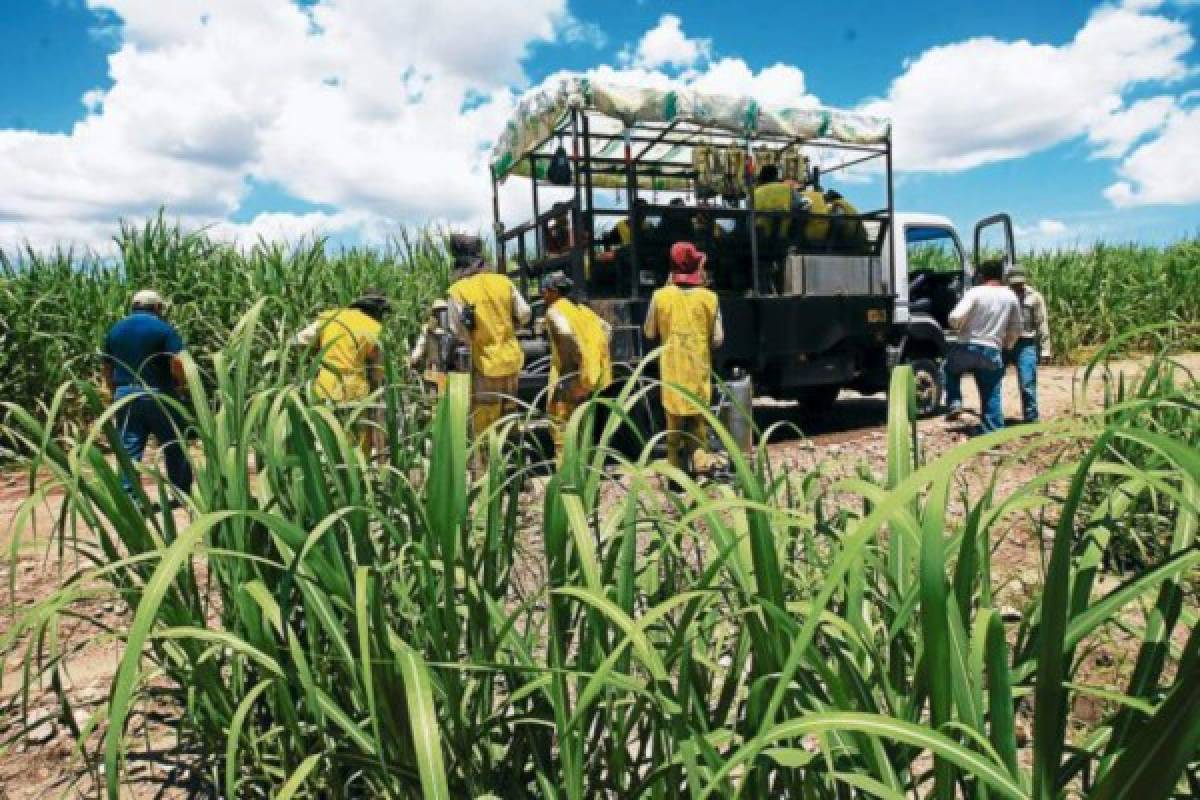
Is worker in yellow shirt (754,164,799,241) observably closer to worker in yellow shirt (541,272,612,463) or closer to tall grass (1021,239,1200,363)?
worker in yellow shirt (541,272,612,463)

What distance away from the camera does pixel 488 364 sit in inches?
208

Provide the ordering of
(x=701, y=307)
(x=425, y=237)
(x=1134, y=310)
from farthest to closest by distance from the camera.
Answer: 1. (x=1134, y=310)
2. (x=425, y=237)
3. (x=701, y=307)

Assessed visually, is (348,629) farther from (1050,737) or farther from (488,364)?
(488,364)

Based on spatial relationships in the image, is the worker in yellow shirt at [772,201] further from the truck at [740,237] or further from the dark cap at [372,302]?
the dark cap at [372,302]

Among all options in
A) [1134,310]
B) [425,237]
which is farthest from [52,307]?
[1134,310]

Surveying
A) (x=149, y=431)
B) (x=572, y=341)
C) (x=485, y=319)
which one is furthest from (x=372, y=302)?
(x=149, y=431)

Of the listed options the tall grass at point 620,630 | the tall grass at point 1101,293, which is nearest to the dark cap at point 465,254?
the tall grass at point 620,630

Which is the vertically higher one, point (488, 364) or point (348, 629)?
point (488, 364)

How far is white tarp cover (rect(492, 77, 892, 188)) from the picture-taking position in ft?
19.7

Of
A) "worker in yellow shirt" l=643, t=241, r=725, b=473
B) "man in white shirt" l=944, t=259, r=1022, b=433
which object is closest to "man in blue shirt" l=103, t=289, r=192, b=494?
"worker in yellow shirt" l=643, t=241, r=725, b=473

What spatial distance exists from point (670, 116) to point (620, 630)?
5.69m

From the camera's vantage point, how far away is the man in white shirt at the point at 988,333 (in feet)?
22.1

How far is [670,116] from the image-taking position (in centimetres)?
620

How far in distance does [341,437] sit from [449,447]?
33 cm
